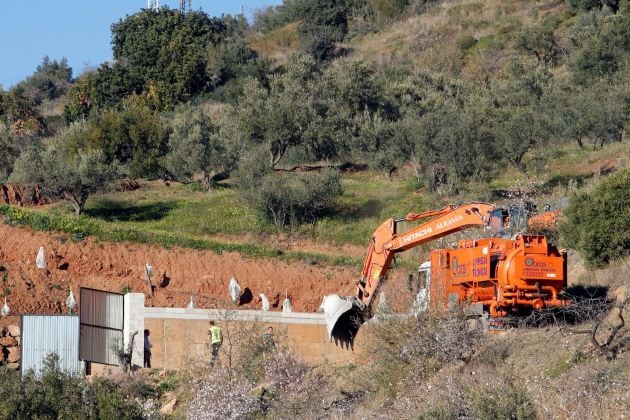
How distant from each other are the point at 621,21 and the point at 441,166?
20697 mm

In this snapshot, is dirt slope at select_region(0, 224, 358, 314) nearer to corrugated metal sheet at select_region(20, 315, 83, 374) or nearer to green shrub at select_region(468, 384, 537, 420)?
corrugated metal sheet at select_region(20, 315, 83, 374)

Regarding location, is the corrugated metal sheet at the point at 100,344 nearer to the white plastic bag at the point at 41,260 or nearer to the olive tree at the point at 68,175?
the white plastic bag at the point at 41,260

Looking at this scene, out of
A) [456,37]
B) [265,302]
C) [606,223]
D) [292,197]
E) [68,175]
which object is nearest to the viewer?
[606,223]

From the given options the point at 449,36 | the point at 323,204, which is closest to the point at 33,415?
the point at 323,204

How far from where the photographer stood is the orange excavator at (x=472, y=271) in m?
24.1

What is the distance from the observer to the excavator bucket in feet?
100

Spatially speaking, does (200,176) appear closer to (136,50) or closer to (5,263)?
(5,263)

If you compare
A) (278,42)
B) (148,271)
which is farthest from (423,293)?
(278,42)

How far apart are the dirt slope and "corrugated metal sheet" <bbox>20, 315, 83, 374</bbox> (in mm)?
3891

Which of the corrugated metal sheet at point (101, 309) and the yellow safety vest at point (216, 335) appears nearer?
the yellow safety vest at point (216, 335)

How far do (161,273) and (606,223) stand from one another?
15286 mm

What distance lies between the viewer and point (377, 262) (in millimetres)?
30625

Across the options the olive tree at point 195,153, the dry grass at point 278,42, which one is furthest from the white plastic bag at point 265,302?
the dry grass at point 278,42

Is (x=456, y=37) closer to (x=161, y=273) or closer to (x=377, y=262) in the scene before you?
(x=161, y=273)
